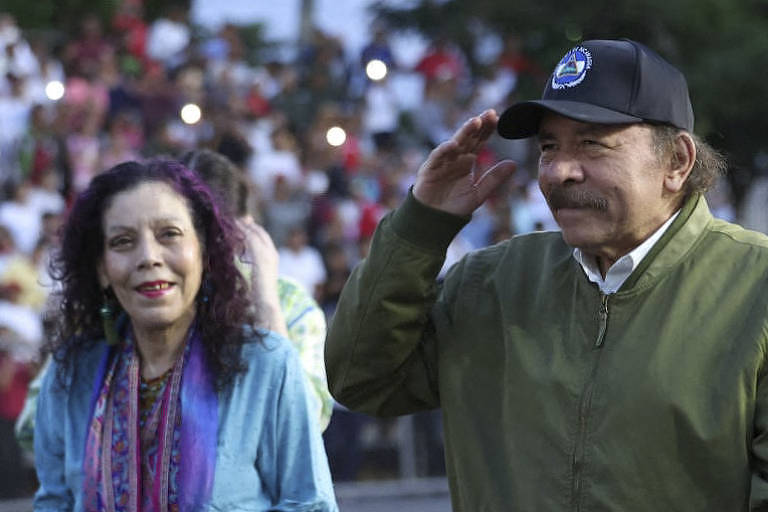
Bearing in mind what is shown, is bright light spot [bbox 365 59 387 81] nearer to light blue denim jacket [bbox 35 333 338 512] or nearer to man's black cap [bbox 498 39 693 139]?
light blue denim jacket [bbox 35 333 338 512]

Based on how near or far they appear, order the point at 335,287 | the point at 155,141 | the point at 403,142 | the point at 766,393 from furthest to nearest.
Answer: the point at 403,142, the point at 155,141, the point at 335,287, the point at 766,393

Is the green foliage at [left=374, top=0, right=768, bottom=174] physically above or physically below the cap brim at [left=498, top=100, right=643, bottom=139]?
above

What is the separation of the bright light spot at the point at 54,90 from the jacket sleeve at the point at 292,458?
9.20 metres

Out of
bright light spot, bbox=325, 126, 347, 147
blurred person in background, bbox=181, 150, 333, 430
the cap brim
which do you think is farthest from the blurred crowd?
the cap brim

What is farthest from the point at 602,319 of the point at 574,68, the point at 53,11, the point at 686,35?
the point at 53,11

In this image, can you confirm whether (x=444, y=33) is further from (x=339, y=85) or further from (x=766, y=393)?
(x=766, y=393)

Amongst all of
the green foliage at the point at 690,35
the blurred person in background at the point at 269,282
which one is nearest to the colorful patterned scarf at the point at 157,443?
the blurred person in background at the point at 269,282

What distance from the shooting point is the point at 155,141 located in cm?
1294

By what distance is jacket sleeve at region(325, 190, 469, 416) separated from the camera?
339cm

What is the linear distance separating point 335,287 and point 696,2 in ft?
22.0

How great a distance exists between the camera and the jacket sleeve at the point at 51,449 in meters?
4.13

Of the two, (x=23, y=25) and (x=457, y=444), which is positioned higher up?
(x=23, y=25)

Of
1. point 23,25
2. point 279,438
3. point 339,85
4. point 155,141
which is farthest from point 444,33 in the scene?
point 279,438

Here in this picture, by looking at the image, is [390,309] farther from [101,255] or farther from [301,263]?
[301,263]
